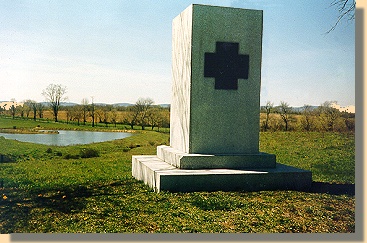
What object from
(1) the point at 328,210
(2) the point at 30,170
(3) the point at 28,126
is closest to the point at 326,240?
(1) the point at 328,210

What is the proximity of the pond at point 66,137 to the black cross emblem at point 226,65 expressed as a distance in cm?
1470

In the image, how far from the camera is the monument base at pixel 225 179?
6.46 metres

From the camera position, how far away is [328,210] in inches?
226

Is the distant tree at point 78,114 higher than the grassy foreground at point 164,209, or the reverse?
the distant tree at point 78,114

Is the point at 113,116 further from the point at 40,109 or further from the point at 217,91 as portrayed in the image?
the point at 217,91

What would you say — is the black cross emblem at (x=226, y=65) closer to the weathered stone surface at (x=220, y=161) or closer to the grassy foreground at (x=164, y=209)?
the weathered stone surface at (x=220, y=161)

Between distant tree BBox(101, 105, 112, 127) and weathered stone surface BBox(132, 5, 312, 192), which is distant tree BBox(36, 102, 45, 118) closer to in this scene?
distant tree BBox(101, 105, 112, 127)

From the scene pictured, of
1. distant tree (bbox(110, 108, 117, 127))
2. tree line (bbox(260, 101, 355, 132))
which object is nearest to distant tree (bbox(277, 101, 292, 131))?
tree line (bbox(260, 101, 355, 132))

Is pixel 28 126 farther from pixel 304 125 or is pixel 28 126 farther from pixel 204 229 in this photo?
pixel 204 229

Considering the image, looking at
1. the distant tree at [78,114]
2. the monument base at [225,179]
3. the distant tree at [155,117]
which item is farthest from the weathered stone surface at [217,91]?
the distant tree at [78,114]

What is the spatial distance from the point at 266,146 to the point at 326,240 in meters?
11.0

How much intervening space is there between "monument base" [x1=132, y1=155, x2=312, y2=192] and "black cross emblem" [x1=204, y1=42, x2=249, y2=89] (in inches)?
70.2

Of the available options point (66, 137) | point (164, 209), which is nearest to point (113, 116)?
point (66, 137)

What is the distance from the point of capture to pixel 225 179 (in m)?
6.62
